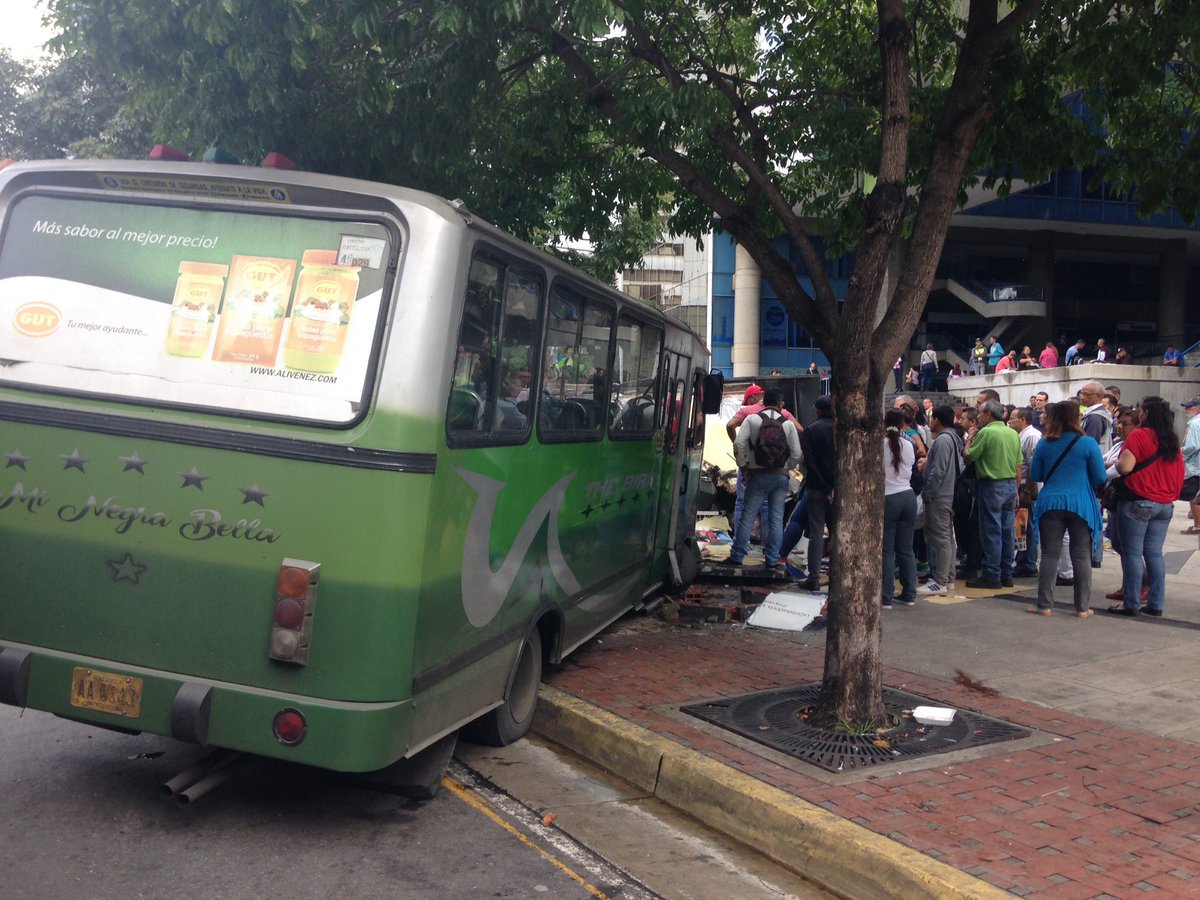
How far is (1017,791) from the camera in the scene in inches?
216

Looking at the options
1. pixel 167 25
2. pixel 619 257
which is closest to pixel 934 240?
pixel 167 25

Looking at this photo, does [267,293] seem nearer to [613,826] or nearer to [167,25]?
[613,826]

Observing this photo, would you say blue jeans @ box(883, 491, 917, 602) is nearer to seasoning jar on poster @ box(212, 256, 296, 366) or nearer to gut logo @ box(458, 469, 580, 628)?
gut logo @ box(458, 469, 580, 628)

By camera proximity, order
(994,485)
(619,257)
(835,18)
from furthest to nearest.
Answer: (619,257) → (994,485) → (835,18)

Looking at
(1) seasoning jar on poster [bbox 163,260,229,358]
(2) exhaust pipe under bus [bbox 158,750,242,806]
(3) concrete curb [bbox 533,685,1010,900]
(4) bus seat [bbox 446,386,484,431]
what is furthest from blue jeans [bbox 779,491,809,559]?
(1) seasoning jar on poster [bbox 163,260,229,358]

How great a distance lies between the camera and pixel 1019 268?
47.2m

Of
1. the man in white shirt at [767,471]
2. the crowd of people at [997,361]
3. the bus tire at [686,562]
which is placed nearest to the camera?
the bus tire at [686,562]

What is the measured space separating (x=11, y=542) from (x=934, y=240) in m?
5.12

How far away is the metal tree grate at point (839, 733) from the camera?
598 centimetres

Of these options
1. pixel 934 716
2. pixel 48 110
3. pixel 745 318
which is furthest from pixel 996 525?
pixel 745 318

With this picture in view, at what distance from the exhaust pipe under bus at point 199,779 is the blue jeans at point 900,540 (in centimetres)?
620

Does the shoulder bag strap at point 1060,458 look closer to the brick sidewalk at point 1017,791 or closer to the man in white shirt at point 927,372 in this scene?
the brick sidewalk at point 1017,791

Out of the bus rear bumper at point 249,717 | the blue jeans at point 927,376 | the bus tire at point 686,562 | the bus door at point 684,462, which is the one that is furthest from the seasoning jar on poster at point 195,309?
the blue jeans at point 927,376

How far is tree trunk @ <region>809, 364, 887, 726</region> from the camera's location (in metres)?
6.35
